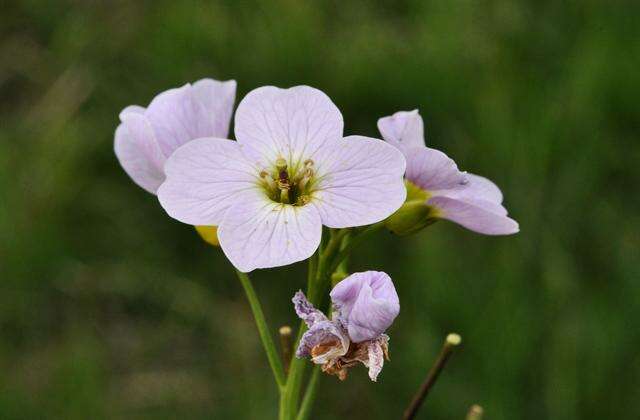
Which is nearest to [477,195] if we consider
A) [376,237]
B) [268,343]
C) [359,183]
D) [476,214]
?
[476,214]

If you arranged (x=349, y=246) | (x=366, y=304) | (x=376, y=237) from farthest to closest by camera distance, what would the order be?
(x=376, y=237)
(x=349, y=246)
(x=366, y=304)

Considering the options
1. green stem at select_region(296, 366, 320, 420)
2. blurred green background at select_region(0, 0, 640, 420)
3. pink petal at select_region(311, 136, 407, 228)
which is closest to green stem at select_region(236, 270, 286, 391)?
green stem at select_region(296, 366, 320, 420)

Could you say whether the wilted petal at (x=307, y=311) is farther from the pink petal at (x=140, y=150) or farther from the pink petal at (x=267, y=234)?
the pink petal at (x=140, y=150)

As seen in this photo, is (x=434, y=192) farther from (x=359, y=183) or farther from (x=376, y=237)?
(x=376, y=237)

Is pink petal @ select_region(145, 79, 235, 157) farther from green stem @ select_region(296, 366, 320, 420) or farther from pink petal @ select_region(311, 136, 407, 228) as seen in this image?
green stem @ select_region(296, 366, 320, 420)

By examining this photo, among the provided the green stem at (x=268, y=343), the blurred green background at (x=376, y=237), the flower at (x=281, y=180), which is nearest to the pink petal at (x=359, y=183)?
the flower at (x=281, y=180)

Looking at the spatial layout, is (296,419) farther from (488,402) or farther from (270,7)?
(270,7)
